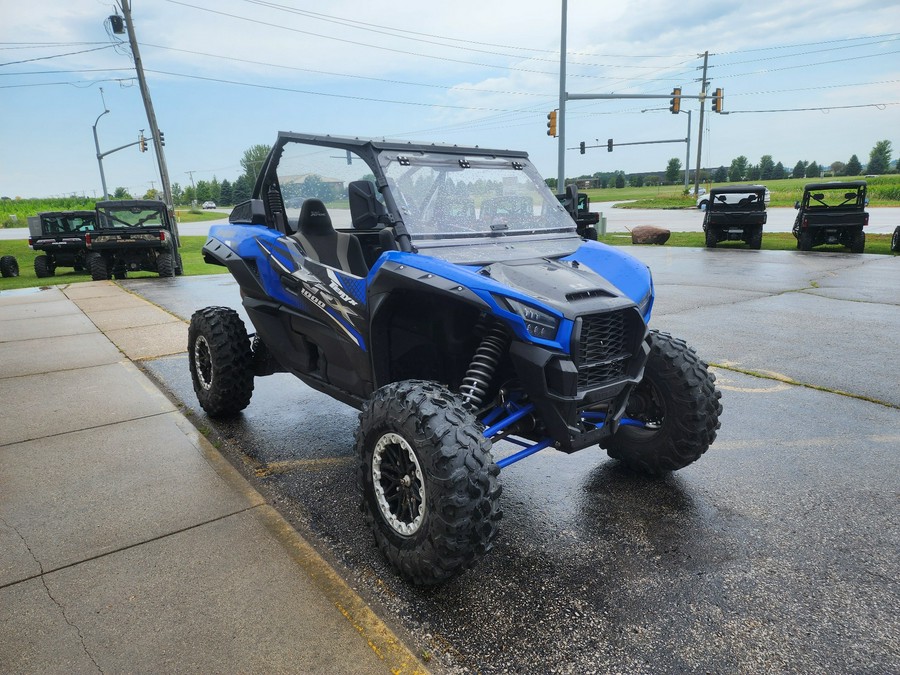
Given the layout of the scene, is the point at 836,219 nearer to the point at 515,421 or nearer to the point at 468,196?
the point at 468,196

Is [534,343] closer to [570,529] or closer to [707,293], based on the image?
[570,529]

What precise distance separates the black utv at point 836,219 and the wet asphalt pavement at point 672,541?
14023 mm

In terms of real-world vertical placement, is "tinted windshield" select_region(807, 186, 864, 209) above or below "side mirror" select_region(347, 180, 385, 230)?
→ below

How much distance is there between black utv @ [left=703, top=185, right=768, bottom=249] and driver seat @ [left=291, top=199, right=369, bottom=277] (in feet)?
61.8

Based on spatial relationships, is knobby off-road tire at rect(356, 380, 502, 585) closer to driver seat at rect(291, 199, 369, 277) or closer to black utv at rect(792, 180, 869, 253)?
driver seat at rect(291, 199, 369, 277)

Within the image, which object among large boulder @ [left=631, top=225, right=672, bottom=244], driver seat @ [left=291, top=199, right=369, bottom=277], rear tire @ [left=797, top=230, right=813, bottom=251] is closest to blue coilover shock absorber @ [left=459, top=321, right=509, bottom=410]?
driver seat @ [left=291, top=199, right=369, bottom=277]

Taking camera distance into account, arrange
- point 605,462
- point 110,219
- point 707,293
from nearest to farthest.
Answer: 1. point 605,462
2. point 707,293
3. point 110,219

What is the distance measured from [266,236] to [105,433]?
2093 millimetres

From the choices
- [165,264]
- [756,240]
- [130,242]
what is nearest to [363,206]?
[165,264]

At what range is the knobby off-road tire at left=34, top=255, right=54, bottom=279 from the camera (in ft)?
61.5

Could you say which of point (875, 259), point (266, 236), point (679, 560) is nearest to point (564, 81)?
point (875, 259)

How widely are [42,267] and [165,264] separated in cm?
532

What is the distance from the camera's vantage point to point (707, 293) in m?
11.3

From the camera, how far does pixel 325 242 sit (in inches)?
153
